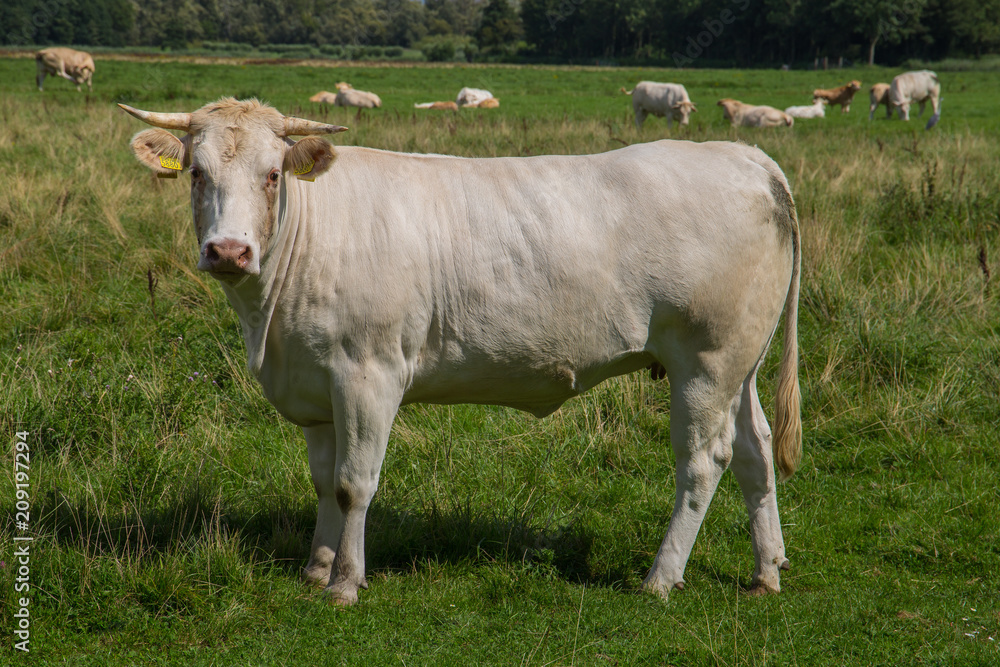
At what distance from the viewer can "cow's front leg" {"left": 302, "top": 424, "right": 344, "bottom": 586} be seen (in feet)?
11.7

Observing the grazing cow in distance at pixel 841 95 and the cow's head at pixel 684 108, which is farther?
the grazing cow in distance at pixel 841 95

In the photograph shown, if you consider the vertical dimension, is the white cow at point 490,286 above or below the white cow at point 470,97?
below

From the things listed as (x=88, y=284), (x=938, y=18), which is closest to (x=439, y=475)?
(x=88, y=284)

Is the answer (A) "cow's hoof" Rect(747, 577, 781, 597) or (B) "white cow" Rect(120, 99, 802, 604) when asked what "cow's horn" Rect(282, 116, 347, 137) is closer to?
(B) "white cow" Rect(120, 99, 802, 604)

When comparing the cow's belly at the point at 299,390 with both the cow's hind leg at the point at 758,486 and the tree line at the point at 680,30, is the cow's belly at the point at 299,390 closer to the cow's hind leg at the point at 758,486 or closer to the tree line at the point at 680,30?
the cow's hind leg at the point at 758,486

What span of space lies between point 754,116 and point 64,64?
22309 mm

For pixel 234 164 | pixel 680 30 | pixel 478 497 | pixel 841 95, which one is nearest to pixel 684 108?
pixel 841 95

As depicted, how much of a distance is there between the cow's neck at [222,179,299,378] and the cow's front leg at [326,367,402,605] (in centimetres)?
38

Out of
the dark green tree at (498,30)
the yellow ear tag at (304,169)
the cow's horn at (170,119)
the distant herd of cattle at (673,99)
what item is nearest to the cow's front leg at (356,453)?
the yellow ear tag at (304,169)

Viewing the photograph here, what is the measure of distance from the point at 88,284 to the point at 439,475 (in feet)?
12.0

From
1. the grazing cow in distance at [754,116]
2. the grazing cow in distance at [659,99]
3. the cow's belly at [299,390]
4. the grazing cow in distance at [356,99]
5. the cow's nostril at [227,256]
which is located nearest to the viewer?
the cow's nostril at [227,256]

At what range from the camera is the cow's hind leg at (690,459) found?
3.51 m

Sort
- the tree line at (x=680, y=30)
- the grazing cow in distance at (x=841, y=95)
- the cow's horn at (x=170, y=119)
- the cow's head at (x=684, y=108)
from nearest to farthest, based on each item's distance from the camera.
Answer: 1. the cow's horn at (x=170, y=119)
2. the cow's head at (x=684, y=108)
3. the grazing cow in distance at (x=841, y=95)
4. the tree line at (x=680, y=30)

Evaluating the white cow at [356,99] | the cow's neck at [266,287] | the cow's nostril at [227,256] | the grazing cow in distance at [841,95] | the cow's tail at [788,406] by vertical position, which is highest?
the grazing cow in distance at [841,95]
